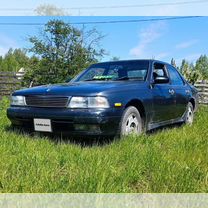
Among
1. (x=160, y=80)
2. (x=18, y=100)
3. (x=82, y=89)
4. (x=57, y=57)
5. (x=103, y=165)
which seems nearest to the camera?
(x=103, y=165)

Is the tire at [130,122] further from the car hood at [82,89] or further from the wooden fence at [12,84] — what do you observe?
the wooden fence at [12,84]

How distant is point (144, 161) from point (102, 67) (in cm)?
301

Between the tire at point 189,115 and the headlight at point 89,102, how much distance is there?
9.77ft

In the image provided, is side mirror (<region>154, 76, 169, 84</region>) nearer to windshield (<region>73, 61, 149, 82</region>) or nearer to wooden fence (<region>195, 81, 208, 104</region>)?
windshield (<region>73, 61, 149, 82</region>)

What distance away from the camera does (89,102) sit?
16.0 feet

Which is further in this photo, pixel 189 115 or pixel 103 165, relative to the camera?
pixel 189 115

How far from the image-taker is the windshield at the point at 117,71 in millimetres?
6156

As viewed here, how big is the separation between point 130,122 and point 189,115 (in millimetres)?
2670

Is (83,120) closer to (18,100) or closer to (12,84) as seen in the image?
(18,100)

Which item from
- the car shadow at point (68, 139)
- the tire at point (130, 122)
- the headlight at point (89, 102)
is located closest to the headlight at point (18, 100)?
the car shadow at point (68, 139)

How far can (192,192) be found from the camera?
3260 mm

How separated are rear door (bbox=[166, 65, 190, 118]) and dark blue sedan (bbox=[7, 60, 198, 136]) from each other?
38 centimetres

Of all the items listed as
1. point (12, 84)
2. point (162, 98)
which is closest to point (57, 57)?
point (12, 84)

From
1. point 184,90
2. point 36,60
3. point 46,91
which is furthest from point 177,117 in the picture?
point 36,60
